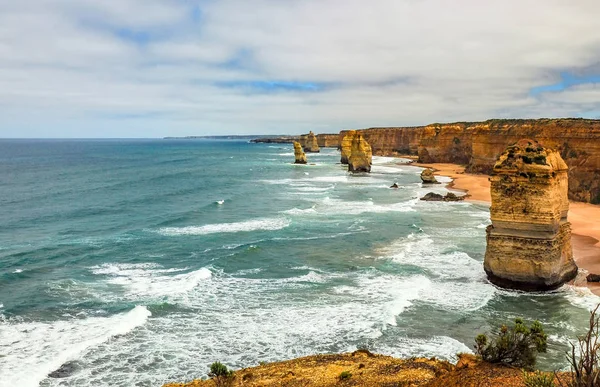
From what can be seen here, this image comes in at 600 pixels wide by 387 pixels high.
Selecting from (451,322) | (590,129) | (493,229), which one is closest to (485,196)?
(590,129)

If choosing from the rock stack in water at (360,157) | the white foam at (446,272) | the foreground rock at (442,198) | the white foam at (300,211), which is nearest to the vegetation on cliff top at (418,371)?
the white foam at (446,272)

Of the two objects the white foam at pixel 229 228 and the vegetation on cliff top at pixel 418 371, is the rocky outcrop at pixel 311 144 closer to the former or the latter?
the white foam at pixel 229 228

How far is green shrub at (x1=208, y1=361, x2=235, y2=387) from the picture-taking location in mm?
12231

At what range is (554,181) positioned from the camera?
70.2 feet

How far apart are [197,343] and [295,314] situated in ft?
14.2

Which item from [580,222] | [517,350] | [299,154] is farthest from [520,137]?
[517,350]

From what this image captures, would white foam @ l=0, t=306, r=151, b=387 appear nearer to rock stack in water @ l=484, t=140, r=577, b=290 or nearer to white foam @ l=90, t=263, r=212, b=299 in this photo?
white foam @ l=90, t=263, r=212, b=299

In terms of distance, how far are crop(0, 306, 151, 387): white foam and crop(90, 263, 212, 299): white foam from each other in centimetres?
236

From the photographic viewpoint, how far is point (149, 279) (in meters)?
24.4

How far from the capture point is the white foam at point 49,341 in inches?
594

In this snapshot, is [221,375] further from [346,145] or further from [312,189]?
[346,145]

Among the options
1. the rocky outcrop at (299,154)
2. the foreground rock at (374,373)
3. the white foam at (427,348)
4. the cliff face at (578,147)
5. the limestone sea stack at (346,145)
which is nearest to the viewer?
the foreground rock at (374,373)

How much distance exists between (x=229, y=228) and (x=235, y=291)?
1451 cm

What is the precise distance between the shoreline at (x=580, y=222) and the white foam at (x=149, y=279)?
64.3 feet
